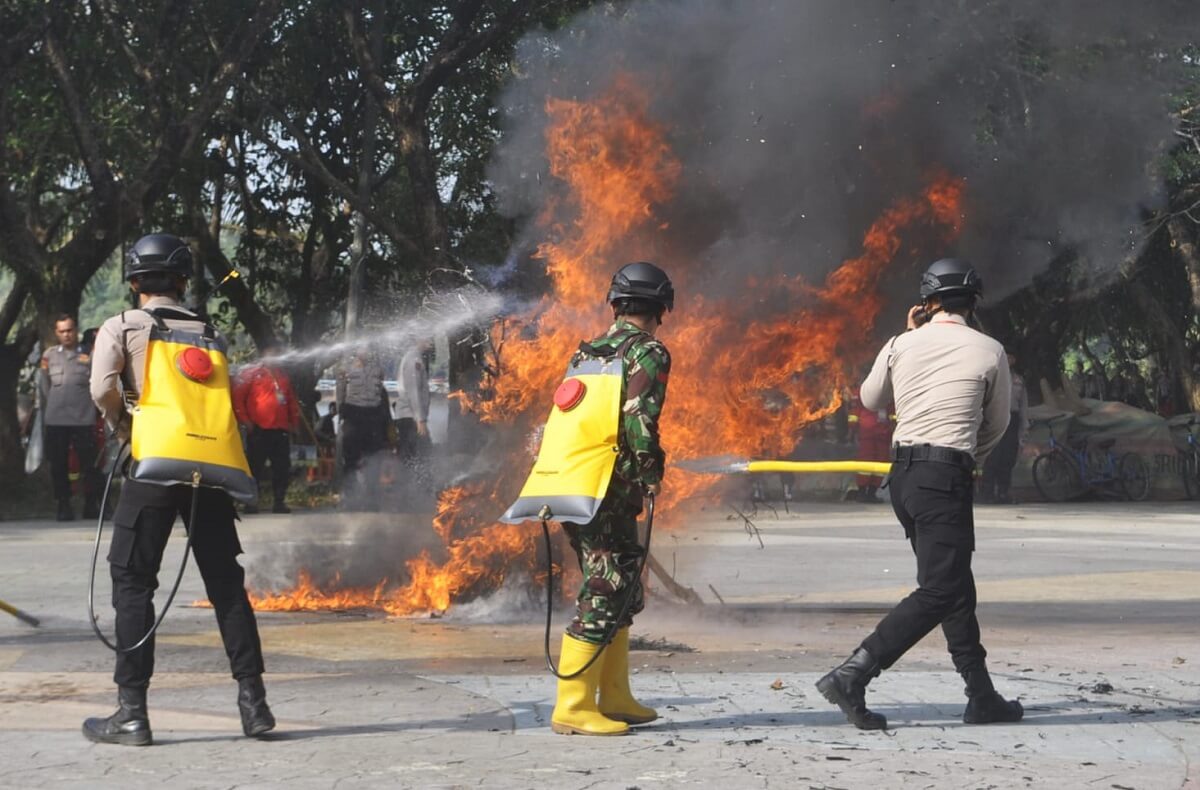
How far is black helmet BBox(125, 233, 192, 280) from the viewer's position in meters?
5.86

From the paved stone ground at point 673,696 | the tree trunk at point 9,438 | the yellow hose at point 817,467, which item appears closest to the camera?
the paved stone ground at point 673,696

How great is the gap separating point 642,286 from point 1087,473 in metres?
16.9

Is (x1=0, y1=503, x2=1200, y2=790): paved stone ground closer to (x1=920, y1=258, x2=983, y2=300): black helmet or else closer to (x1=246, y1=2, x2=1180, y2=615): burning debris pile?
(x1=246, y1=2, x2=1180, y2=615): burning debris pile

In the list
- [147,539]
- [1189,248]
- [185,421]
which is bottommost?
[147,539]

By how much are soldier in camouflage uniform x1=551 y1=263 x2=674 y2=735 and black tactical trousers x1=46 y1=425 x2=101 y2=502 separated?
446 inches

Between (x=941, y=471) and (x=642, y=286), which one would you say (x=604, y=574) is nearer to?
(x=642, y=286)

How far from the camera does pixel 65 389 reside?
16141mm

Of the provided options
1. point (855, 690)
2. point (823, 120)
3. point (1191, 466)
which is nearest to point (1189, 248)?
point (1191, 466)

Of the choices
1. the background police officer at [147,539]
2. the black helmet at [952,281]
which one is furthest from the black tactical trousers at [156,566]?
the black helmet at [952,281]

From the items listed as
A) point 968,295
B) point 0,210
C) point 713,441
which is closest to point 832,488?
point 0,210

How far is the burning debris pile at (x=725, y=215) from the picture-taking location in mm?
9031

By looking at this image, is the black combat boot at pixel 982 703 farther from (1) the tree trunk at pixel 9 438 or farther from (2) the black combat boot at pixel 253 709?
(1) the tree trunk at pixel 9 438

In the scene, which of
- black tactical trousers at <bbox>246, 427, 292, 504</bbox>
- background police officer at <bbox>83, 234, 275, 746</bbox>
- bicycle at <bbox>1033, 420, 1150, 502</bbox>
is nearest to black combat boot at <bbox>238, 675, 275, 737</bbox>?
background police officer at <bbox>83, 234, 275, 746</bbox>

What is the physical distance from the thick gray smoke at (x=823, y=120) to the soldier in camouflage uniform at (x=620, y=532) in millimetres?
3166
